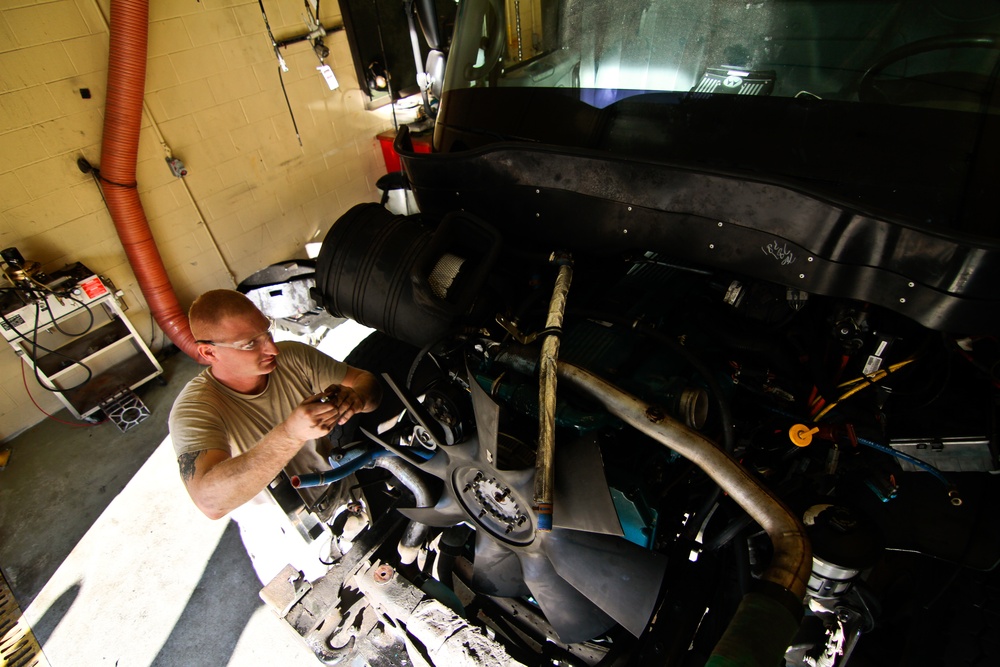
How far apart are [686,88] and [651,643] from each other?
171 cm

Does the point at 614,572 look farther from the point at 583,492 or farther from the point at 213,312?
the point at 213,312

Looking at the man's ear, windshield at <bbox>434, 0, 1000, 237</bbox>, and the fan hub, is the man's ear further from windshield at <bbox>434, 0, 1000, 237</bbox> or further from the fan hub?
windshield at <bbox>434, 0, 1000, 237</bbox>

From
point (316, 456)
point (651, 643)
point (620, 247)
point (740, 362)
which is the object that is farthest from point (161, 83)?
point (651, 643)

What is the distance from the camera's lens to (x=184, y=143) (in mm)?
4219

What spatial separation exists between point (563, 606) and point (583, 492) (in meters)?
0.49

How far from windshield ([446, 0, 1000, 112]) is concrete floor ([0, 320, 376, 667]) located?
8.30ft

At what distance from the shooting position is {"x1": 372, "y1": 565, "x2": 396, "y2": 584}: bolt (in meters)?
1.88

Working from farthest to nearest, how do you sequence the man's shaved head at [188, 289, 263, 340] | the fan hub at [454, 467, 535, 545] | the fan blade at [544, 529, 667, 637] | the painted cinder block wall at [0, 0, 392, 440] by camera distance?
the painted cinder block wall at [0, 0, 392, 440] → the man's shaved head at [188, 289, 263, 340] → the fan hub at [454, 467, 535, 545] → the fan blade at [544, 529, 667, 637]

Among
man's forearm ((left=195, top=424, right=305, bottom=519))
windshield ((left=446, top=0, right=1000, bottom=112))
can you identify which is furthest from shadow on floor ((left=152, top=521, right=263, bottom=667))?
windshield ((left=446, top=0, right=1000, bottom=112))

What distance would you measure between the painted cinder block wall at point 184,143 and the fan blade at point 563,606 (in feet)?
13.3

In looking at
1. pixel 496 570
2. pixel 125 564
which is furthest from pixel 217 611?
pixel 496 570

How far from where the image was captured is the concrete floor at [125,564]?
2.50 metres

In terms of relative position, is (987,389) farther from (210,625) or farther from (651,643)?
(210,625)

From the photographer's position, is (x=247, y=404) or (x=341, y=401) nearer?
(x=341, y=401)
